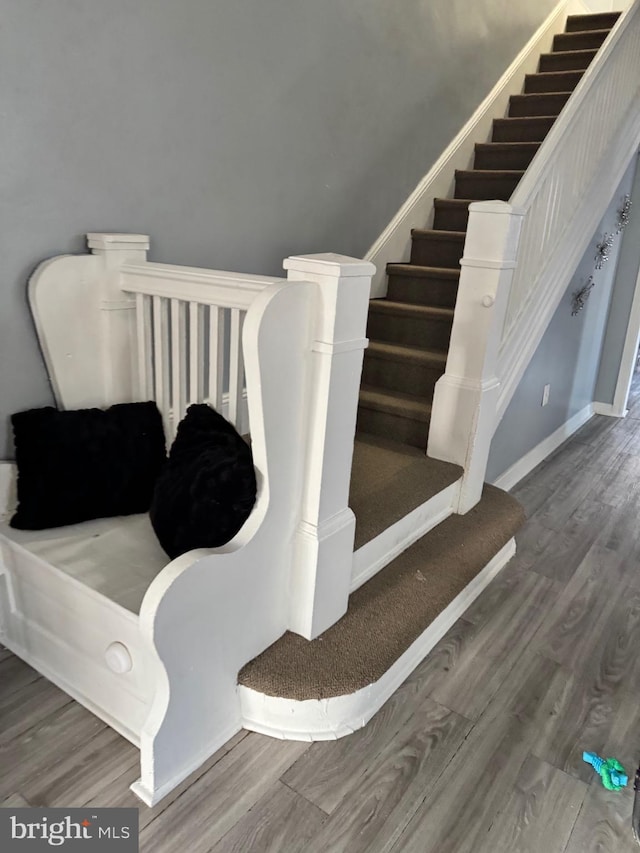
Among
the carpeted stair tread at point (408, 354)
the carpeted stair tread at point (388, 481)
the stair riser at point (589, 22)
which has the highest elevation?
the stair riser at point (589, 22)

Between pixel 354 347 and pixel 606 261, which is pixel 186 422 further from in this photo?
pixel 606 261

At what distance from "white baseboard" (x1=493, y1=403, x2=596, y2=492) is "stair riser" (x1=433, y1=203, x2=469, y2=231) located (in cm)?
125

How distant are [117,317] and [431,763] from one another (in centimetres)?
142

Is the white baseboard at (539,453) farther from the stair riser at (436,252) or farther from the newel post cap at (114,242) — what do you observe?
the newel post cap at (114,242)

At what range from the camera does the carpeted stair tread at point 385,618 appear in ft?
4.75

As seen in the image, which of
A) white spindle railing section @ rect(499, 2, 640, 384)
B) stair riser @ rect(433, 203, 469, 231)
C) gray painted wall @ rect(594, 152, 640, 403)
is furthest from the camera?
gray painted wall @ rect(594, 152, 640, 403)

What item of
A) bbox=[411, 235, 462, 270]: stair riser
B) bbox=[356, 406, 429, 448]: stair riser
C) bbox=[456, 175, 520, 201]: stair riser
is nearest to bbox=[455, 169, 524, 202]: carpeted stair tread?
bbox=[456, 175, 520, 201]: stair riser

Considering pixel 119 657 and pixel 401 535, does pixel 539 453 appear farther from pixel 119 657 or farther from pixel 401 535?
pixel 119 657

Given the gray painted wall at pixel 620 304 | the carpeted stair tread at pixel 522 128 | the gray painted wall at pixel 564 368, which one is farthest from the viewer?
the gray painted wall at pixel 620 304

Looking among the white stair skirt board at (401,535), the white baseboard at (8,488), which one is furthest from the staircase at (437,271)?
the white baseboard at (8,488)

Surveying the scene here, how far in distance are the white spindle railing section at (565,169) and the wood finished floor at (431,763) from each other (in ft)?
3.59

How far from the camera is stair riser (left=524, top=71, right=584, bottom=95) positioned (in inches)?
145

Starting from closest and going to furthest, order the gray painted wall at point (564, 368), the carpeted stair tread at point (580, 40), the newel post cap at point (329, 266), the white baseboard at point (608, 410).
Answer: the newel post cap at point (329, 266), the gray painted wall at point (564, 368), the carpeted stair tread at point (580, 40), the white baseboard at point (608, 410)

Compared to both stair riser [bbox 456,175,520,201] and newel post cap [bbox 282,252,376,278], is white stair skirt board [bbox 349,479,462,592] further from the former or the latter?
stair riser [bbox 456,175,520,201]
